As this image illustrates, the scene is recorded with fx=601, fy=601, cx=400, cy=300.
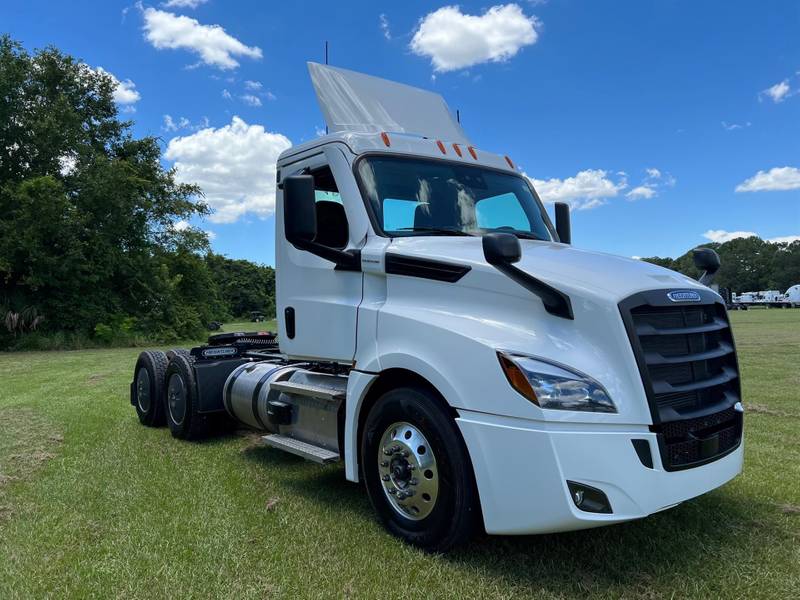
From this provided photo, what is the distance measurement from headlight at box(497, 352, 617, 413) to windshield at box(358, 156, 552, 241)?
4.91 ft

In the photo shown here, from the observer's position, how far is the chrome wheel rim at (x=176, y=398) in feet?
22.4

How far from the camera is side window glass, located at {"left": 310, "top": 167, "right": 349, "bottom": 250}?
441cm

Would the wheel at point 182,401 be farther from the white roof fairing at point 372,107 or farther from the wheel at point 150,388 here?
the white roof fairing at point 372,107

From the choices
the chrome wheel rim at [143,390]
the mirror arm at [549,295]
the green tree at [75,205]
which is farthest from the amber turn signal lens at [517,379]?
the green tree at [75,205]

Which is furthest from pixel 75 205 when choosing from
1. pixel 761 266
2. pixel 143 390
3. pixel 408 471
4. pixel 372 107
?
pixel 761 266

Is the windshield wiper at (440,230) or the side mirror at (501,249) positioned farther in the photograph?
the windshield wiper at (440,230)

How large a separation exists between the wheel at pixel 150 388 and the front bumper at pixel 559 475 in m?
5.54

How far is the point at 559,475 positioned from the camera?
2910 mm

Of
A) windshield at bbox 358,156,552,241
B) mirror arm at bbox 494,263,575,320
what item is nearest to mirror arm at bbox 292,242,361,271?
windshield at bbox 358,156,552,241

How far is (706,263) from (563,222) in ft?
4.69

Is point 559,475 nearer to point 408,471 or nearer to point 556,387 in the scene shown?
point 556,387

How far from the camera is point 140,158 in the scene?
30.2 metres

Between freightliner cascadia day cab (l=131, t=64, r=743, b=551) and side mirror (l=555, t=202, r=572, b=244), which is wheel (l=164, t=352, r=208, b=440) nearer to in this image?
freightliner cascadia day cab (l=131, t=64, r=743, b=551)

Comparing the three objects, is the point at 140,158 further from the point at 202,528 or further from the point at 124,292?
the point at 202,528
